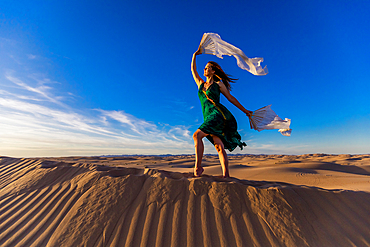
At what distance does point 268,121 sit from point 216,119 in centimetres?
96

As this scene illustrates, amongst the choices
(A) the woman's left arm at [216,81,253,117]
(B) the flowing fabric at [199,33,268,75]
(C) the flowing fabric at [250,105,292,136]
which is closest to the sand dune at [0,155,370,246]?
(C) the flowing fabric at [250,105,292,136]

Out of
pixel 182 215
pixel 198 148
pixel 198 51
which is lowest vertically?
pixel 182 215

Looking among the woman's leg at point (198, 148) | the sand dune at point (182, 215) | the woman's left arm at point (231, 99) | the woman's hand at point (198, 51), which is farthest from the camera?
the woman's hand at point (198, 51)

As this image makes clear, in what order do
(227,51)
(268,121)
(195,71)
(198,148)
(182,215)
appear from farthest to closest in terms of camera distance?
(195,71)
(227,51)
(268,121)
(198,148)
(182,215)

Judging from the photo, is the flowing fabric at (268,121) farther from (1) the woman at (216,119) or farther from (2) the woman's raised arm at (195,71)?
(2) the woman's raised arm at (195,71)

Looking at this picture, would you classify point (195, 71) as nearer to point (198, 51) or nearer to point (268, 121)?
point (198, 51)

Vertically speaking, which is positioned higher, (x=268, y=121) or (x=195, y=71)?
(x=195, y=71)

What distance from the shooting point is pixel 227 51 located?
3031 mm

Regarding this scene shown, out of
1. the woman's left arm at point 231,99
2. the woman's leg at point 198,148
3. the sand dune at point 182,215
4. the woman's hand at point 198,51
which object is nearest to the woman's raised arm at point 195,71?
the woman's hand at point 198,51

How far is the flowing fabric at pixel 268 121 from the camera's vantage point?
110 inches

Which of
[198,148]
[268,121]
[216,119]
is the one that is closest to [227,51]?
[216,119]

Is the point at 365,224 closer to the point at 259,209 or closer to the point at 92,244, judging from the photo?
the point at 259,209

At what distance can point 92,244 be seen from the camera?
5.10 ft

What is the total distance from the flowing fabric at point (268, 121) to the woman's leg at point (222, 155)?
28.1 inches
